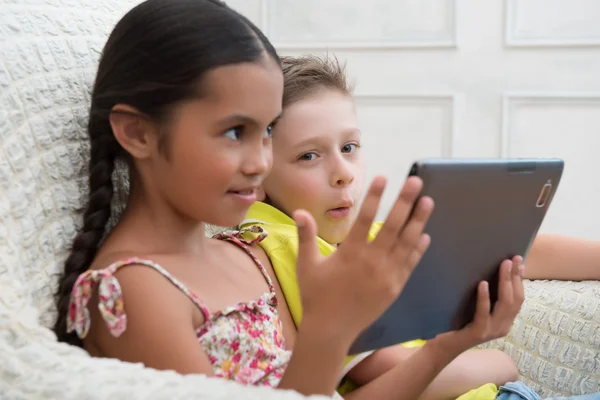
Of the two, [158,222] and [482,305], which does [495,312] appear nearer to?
[482,305]

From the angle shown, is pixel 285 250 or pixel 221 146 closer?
pixel 221 146

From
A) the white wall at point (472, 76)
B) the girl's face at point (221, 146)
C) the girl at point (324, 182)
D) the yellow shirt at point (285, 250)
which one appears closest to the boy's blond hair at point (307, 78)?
the girl at point (324, 182)

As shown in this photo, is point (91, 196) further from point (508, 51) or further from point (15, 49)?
point (508, 51)

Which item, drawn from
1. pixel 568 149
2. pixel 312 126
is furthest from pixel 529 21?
pixel 312 126

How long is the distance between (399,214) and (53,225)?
381mm

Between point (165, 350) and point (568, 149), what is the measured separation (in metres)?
2.21

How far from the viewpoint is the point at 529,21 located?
264 cm

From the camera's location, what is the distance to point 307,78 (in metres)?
1.13

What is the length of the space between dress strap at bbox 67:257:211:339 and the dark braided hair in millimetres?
40

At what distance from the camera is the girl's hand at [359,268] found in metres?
0.67

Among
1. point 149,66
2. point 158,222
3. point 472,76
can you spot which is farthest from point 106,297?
point 472,76

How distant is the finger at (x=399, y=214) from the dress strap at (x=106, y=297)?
0.22 meters

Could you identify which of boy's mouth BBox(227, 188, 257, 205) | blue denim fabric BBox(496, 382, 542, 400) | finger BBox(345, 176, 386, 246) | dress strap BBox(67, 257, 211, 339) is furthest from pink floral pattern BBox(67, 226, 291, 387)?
blue denim fabric BBox(496, 382, 542, 400)

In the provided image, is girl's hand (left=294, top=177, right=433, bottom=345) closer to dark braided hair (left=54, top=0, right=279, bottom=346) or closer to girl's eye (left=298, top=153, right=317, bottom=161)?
dark braided hair (left=54, top=0, right=279, bottom=346)
